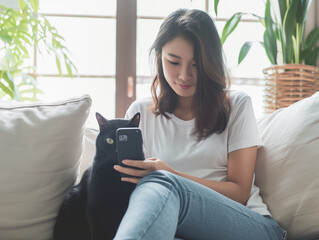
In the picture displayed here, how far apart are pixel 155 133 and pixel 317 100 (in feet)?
1.86

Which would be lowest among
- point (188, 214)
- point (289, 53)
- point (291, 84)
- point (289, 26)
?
point (188, 214)

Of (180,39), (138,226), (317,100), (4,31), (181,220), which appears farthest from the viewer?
(4,31)

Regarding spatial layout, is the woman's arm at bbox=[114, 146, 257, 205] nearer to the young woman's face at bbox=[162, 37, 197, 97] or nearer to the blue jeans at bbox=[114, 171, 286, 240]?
the blue jeans at bbox=[114, 171, 286, 240]

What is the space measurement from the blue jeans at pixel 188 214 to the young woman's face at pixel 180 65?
434 millimetres

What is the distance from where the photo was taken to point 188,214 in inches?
34.3

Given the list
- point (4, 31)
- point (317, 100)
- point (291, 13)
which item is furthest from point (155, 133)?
point (291, 13)

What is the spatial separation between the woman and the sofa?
2.6 inches

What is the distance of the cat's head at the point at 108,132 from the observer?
99cm

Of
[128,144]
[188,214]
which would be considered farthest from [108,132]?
[188,214]

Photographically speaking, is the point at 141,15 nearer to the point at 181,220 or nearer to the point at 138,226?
the point at 181,220

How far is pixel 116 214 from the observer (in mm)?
943

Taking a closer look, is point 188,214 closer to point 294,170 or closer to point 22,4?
point 294,170

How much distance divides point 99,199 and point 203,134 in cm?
45

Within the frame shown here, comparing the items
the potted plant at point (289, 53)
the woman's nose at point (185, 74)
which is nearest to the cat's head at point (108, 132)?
the woman's nose at point (185, 74)
